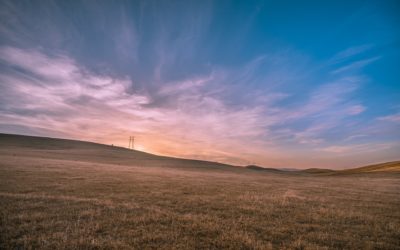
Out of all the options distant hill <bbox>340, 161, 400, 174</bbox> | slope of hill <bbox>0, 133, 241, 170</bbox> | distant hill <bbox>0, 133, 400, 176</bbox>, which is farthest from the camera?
distant hill <bbox>340, 161, 400, 174</bbox>

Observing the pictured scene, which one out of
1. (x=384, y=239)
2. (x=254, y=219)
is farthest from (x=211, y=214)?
(x=384, y=239)

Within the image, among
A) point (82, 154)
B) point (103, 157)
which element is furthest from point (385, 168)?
point (82, 154)

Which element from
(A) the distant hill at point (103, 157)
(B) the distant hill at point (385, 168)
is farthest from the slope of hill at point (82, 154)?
(B) the distant hill at point (385, 168)

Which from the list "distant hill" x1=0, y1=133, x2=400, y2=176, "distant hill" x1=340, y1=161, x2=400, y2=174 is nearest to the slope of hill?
"distant hill" x1=0, y1=133, x2=400, y2=176

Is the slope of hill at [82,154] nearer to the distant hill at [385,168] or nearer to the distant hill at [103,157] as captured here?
the distant hill at [103,157]

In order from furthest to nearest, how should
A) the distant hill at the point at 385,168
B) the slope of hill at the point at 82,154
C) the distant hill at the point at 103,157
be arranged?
the distant hill at the point at 385,168 < the distant hill at the point at 103,157 < the slope of hill at the point at 82,154

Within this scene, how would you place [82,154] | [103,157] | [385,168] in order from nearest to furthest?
[385,168] → [103,157] → [82,154]

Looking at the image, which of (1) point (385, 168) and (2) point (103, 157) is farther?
(2) point (103, 157)

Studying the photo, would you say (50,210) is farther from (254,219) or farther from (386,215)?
(386,215)

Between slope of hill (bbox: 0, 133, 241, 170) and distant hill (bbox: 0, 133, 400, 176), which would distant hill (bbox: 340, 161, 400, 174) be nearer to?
distant hill (bbox: 0, 133, 400, 176)

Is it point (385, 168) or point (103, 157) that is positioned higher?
point (385, 168)

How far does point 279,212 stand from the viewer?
43.7ft

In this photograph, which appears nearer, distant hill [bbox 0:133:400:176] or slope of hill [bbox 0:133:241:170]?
slope of hill [bbox 0:133:241:170]

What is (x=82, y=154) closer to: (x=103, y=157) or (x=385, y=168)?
(x=103, y=157)
